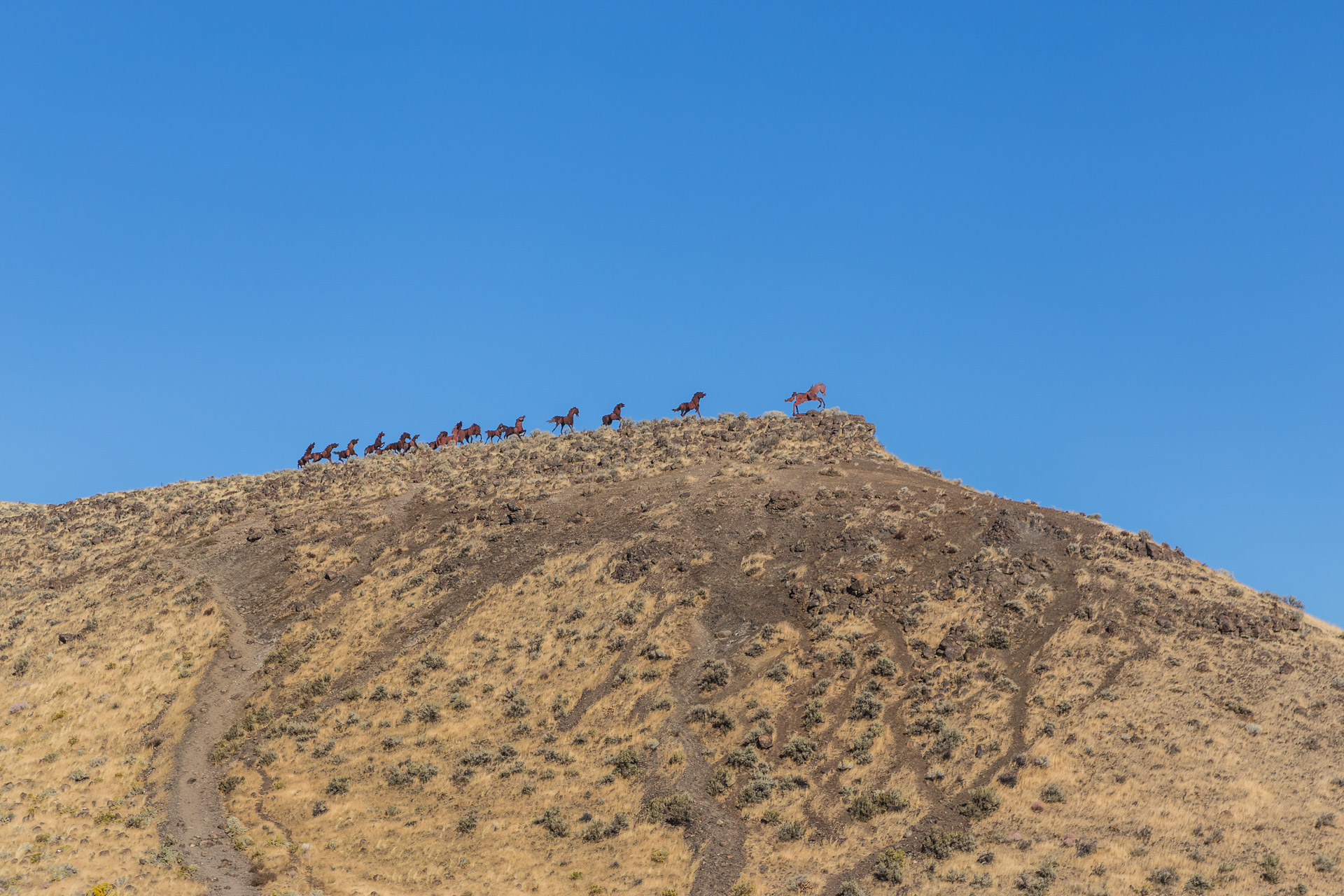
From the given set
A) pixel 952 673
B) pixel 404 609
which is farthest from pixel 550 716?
pixel 952 673

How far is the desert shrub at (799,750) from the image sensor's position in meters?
32.7

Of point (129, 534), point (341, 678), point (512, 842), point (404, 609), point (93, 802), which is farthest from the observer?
point (129, 534)

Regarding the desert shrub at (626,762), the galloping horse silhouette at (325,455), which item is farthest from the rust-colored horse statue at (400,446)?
the desert shrub at (626,762)

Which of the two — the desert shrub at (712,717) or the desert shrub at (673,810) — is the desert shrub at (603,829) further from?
the desert shrub at (712,717)

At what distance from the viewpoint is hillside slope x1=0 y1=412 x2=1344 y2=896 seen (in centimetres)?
2828

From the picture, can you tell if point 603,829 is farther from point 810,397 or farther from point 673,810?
point 810,397

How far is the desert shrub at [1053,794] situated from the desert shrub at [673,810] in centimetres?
1122

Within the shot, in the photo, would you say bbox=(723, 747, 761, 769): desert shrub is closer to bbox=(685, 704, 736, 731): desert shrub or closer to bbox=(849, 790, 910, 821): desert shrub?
bbox=(685, 704, 736, 731): desert shrub

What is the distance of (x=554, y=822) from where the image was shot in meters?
30.9

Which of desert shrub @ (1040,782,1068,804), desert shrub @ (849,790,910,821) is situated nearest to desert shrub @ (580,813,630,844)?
desert shrub @ (849,790,910,821)

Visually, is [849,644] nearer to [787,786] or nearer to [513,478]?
[787,786]

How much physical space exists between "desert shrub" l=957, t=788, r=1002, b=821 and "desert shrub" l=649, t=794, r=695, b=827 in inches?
340

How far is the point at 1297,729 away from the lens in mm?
31422

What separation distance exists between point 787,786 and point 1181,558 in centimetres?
2383
